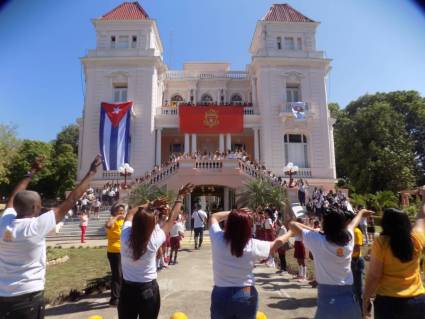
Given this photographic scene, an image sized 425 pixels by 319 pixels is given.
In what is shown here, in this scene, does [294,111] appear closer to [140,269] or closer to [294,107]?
[294,107]

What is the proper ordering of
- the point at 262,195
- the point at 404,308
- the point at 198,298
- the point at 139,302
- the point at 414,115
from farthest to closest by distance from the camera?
the point at 414,115
the point at 262,195
the point at 198,298
the point at 139,302
the point at 404,308

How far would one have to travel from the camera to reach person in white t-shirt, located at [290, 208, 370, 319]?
3.13 metres

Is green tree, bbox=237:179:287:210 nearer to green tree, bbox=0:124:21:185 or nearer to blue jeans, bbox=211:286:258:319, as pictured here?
blue jeans, bbox=211:286:258:319

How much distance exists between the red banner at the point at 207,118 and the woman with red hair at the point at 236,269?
2416 cm

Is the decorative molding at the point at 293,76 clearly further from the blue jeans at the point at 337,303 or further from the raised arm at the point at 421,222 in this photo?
the blue jeans at the point at 337,303

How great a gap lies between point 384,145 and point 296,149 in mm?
11232

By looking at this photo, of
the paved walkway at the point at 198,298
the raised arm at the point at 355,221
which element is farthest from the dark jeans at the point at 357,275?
the raised arm at the point at 355,221

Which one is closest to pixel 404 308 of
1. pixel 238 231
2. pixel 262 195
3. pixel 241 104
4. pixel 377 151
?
pixel 238 231

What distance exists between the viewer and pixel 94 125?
28.1 metres

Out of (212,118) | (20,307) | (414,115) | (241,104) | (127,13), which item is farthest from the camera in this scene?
(414,115)

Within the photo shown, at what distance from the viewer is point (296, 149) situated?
28.7 m

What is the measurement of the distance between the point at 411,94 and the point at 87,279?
41602 millimetres

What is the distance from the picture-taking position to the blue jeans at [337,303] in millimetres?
3061

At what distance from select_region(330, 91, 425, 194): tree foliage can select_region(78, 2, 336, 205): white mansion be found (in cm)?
674
